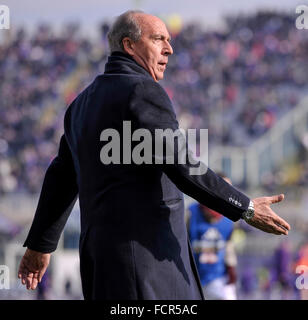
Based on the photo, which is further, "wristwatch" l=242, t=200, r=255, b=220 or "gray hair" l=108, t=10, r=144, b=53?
"gray hair" l=108, t=10, r=144, b=53

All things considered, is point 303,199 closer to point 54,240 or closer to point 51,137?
point 51,137

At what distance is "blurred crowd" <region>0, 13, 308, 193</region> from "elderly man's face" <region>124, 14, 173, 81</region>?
16092 mm

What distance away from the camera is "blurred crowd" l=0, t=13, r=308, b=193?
69.8 feet

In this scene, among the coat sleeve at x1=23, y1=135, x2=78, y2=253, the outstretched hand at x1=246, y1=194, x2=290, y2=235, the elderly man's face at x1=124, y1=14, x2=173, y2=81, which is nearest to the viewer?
the outstretched hand at x1=246, y1=194, x2=290, y2=235

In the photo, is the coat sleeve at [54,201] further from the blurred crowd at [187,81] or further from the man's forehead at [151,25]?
the blurred crowd at [187,81]

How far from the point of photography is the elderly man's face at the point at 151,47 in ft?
10.5

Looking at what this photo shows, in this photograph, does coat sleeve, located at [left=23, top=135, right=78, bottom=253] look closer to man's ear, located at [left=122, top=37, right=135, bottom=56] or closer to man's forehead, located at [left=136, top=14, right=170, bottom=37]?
man's ear, located at [left=122, top=37, right=135, bottom=56]

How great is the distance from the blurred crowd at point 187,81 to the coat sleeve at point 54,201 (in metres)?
15.8

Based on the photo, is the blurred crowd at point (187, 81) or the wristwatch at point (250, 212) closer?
the wristwatch at point (250, 212)

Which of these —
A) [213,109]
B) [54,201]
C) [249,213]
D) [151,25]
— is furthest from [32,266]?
[213,109]

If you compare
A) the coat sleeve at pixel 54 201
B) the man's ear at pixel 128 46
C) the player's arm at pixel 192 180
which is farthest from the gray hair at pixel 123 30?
the coat sleeve at pixel 54 201

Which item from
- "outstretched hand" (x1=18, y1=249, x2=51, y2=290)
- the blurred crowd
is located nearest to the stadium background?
the blurred crowd

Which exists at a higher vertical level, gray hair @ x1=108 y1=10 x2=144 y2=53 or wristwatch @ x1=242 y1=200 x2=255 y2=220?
gray hair @ x1=108 y1=10 x2=144 y2=53
